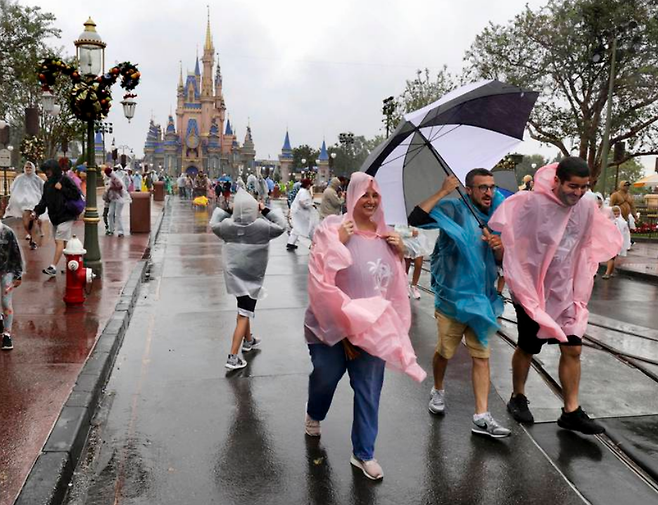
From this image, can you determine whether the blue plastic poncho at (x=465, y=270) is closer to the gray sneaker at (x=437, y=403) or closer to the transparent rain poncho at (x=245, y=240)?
the gray sneaker at (x=437, y=403)

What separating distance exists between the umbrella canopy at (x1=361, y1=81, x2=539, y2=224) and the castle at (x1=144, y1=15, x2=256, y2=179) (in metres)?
104

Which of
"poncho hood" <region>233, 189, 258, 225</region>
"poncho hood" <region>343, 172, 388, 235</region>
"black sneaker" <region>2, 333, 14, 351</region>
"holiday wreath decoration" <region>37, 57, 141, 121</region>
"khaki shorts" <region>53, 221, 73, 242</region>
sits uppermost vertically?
"holiday wreath decoration" <region>37, 57, 141, 121</region>

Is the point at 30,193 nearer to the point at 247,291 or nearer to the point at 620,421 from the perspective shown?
the point at 247,291

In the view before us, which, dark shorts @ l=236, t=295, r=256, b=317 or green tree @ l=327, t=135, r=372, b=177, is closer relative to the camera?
dark shorts @ l=236, t=295, r=256, b=317

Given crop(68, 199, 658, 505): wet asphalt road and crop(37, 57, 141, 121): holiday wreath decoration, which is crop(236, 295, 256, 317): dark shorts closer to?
→ crop(68, 199, 658, 505): wet asphalt road

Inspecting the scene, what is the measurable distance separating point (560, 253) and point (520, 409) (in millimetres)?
1193

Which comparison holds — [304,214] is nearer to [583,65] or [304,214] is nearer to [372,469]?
[372,469]

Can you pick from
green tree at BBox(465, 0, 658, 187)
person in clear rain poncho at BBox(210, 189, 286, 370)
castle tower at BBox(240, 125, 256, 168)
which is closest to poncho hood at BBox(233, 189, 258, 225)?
person in clear rain poncho at BBox(210, 189, 286, 370)

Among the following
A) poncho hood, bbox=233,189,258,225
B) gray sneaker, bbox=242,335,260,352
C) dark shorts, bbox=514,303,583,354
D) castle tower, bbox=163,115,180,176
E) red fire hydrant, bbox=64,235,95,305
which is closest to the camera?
dark shorts, bbox=514,303,583,354

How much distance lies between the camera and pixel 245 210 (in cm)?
559

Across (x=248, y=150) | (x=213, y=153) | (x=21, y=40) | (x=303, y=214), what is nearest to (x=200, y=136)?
(x=213, y=153)

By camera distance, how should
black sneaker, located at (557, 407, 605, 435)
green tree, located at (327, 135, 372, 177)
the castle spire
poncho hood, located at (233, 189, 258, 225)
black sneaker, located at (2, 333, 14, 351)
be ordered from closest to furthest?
1. black sneaker, located at (557, 407, 605, 435)
2. poncho hood, located at (233, 189, 258, 225)
3. black sneaker, located at (2, 333, 14, 351)
4. green tree, located at (327, 135, 372, 177)
5. the castle spire

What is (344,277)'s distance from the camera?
3.71 meters

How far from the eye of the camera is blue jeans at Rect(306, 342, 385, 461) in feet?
12.2
